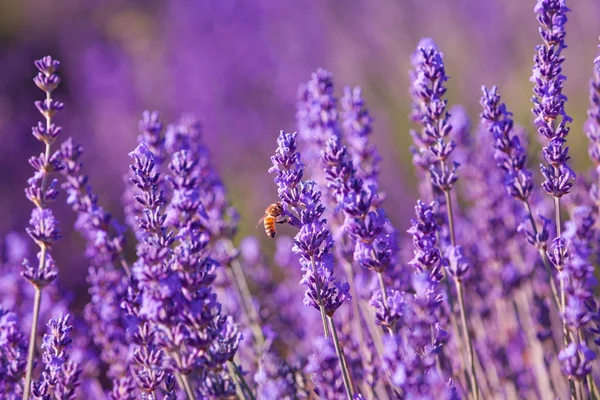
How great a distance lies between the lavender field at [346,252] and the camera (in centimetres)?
191

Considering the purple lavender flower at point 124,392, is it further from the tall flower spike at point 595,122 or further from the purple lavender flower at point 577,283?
the tall flower spike at point 595,122

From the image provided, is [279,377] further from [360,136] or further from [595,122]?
[595,122]

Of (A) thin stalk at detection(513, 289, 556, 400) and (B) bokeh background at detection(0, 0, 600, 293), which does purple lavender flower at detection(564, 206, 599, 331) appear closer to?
(A) thin stalk at detection(513, 289, 556, 400)

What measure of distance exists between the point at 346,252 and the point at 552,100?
1.17m

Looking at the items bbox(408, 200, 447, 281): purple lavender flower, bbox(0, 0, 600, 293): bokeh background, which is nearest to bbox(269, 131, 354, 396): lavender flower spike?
bbox(408, 200, 447, 281): purple lavender flower

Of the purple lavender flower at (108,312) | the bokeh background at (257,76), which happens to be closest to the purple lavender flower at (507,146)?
the purple lavender flower at (108,312)

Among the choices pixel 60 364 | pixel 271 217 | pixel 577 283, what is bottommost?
pixel 577 283

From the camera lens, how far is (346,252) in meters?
2.94

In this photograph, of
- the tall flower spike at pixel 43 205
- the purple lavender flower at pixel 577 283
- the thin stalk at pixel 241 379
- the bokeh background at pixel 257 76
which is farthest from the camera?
the bokeh background at pixel 257 76

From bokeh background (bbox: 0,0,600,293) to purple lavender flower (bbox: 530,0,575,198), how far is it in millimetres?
3772

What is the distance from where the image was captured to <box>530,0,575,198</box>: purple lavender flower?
81.4 inches

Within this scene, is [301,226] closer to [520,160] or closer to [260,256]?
[520,160]

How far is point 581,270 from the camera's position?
1.70m

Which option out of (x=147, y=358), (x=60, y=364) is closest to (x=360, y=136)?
(x=147, y=358)
